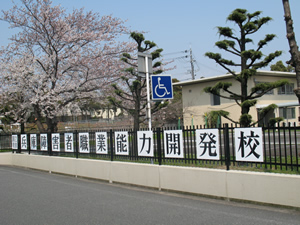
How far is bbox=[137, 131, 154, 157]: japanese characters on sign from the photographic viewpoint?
9344mm

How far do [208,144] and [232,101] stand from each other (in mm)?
24763

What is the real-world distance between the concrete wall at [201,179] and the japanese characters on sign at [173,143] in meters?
0.38

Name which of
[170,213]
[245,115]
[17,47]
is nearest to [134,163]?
[170,213]

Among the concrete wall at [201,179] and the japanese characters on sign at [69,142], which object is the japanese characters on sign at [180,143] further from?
the concrete wall at [201,179]

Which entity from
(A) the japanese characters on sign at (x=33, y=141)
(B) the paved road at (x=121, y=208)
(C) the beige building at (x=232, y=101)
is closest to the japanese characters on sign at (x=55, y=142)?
(A) the japanese characters on sign at (x=33, y=141)

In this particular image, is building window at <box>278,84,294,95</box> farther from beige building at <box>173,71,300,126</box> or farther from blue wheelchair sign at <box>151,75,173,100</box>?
blue wheelchair sign at <box>151,75,173,100</box>

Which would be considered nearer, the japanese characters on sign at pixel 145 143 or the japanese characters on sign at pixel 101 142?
the japanese characters on sign at pixel 145 143

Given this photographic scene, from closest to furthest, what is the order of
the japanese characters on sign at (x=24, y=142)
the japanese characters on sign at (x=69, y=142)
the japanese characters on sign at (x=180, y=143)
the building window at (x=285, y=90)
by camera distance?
the japanese characters on sign at (x=180, y=143)
the japanese characters on sign at (x=69, y=142)
the japanese characters on sign at (x=24, y=142)
the building window at (x=285, y=90)

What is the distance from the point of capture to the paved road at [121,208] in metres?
5.84

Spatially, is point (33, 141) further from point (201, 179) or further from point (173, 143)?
point (201, 179)

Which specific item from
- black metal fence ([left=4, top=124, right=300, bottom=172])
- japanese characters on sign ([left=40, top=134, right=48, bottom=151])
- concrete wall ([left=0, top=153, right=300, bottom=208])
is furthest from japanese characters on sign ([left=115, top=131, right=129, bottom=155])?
japanese characters on sign ([left=40, top=134, right=48, bottom=151])

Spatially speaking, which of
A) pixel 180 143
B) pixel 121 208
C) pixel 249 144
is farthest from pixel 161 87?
pixel 121 208

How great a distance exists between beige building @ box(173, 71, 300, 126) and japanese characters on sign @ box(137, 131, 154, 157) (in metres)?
22.1

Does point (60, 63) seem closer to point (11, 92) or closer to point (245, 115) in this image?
point (11, 92)
